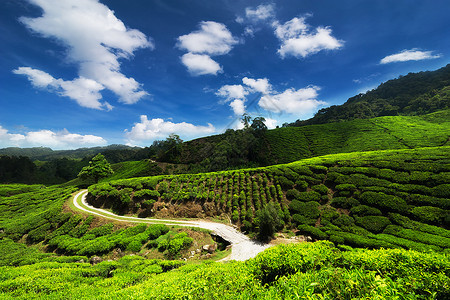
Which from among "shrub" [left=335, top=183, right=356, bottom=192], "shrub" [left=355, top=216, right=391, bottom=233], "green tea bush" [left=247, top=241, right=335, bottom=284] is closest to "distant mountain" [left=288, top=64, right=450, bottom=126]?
"shrub" [left=335, top=183, right=356, bottom=192]

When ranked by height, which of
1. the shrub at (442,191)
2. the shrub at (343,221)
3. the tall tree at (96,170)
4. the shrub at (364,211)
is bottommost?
the shrub at (343,221)

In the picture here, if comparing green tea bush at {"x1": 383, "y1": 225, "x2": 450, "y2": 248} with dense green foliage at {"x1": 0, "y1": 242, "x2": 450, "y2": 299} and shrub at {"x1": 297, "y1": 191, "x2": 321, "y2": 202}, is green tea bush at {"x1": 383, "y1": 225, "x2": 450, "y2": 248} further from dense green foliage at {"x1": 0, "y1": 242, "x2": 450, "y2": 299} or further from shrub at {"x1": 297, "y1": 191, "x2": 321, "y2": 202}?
dense green foliage at {"x1": 0, "y1": 242, "x2": 450, "y2": 299}

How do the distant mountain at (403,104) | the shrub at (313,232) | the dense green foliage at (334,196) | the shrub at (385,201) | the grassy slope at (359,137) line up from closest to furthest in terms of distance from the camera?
the dense green foliage at (334,196)
the shrub at (313,232)
the shrub at (385,201)
the grassy slope at (359,137)
the distant mountain at (403,104)

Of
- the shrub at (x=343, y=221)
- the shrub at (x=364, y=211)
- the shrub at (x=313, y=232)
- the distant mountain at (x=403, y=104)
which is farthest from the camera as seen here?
the distant mountain at (x=403, y=104)

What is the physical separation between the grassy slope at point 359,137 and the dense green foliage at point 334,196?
113ft

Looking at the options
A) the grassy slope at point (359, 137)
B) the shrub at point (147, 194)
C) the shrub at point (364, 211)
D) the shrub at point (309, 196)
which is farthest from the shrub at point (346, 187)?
the grassy slope at point (359, 137)

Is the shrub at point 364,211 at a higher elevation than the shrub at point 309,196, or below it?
below

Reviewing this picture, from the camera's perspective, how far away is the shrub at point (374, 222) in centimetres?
2055

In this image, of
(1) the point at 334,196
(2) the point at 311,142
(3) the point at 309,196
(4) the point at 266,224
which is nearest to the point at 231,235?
(4) the point at 266,224

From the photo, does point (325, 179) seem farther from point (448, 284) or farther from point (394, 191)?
point (448, 284)

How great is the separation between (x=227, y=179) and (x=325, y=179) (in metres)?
19.4

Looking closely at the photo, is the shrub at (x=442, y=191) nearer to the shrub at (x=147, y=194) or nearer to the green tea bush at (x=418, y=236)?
the green tea bush at (x=418, y=236)

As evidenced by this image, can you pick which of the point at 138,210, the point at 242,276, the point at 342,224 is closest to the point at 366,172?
the point at 342,224

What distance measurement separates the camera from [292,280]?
18.1 ft
